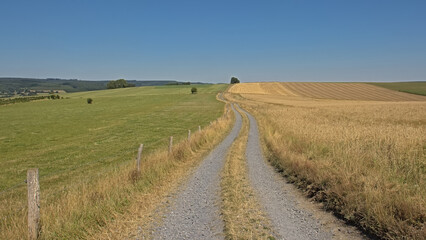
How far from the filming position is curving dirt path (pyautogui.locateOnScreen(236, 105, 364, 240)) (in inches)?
235

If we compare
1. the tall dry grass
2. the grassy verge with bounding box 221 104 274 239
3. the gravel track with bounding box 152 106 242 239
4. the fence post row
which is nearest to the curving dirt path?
the grassy verge with bounding box 221 104 274 239

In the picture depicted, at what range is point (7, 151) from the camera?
22312 millimetres

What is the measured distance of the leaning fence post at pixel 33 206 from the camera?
573 centimetres

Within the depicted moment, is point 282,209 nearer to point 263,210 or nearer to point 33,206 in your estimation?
point 263,210

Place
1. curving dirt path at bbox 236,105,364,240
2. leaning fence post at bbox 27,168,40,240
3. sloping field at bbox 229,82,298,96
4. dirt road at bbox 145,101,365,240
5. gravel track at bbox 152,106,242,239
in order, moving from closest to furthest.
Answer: leaning fence post at bbox 27,168,40,240 → curving dirt path at bbox 236,105,364,240 → dirt road at bbox 145,101,365,240 → gravel track at bbox 152,106,242,239 → sloping field at bbox 229,82,298,96

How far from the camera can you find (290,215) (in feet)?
23.2

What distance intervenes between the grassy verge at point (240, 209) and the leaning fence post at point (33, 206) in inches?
170

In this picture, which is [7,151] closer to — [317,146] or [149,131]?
[149,131]

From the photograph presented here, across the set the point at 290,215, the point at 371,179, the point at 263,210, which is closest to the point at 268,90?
the point at 371,179

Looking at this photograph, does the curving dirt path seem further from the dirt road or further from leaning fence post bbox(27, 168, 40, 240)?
leaning fence post bbox(27, 168, 40, 240)

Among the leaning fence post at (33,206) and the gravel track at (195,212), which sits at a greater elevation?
the leaning fence post at (33,206)

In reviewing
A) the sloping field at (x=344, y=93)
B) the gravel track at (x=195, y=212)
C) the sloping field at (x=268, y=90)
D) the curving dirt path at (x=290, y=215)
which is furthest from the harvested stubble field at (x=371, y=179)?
the sloping field at (x=268, y=90)

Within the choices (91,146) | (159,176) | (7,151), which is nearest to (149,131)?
(91,146)

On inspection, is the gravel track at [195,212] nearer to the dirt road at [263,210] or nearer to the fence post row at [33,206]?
the dirt road at [263,210]
